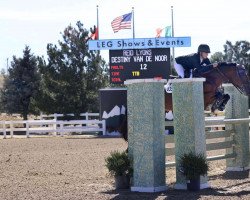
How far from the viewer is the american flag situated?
25.7 metres

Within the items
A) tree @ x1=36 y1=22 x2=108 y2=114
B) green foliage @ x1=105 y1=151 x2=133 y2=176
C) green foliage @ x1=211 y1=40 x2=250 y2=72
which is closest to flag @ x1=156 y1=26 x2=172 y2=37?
tree @ x1=36 y1=22 x2=108 y2=114

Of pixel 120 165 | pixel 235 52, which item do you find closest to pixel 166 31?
pixel 120 165

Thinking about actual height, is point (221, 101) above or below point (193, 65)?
below

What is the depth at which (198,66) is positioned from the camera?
1000 cm

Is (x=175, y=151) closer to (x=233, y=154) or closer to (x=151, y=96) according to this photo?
(x=151, y=96)

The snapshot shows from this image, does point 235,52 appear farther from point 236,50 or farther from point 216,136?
point 216,136

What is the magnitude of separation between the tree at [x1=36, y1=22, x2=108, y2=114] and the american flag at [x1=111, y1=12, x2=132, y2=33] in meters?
8.27

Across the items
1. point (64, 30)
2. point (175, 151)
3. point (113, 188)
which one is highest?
point (64, 30)

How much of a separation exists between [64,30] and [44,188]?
27.4 metres

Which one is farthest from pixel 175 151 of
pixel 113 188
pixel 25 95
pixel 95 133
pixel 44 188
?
pixel 25 95

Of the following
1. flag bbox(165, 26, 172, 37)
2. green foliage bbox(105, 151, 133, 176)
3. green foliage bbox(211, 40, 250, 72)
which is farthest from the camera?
green foliage bbox(211, 40, 250, 72)

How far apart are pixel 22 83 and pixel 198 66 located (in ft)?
107

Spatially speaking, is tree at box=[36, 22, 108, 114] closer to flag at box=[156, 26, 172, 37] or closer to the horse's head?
flag at box=[156, 26, 172, 37]

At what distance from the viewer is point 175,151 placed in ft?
26.7
